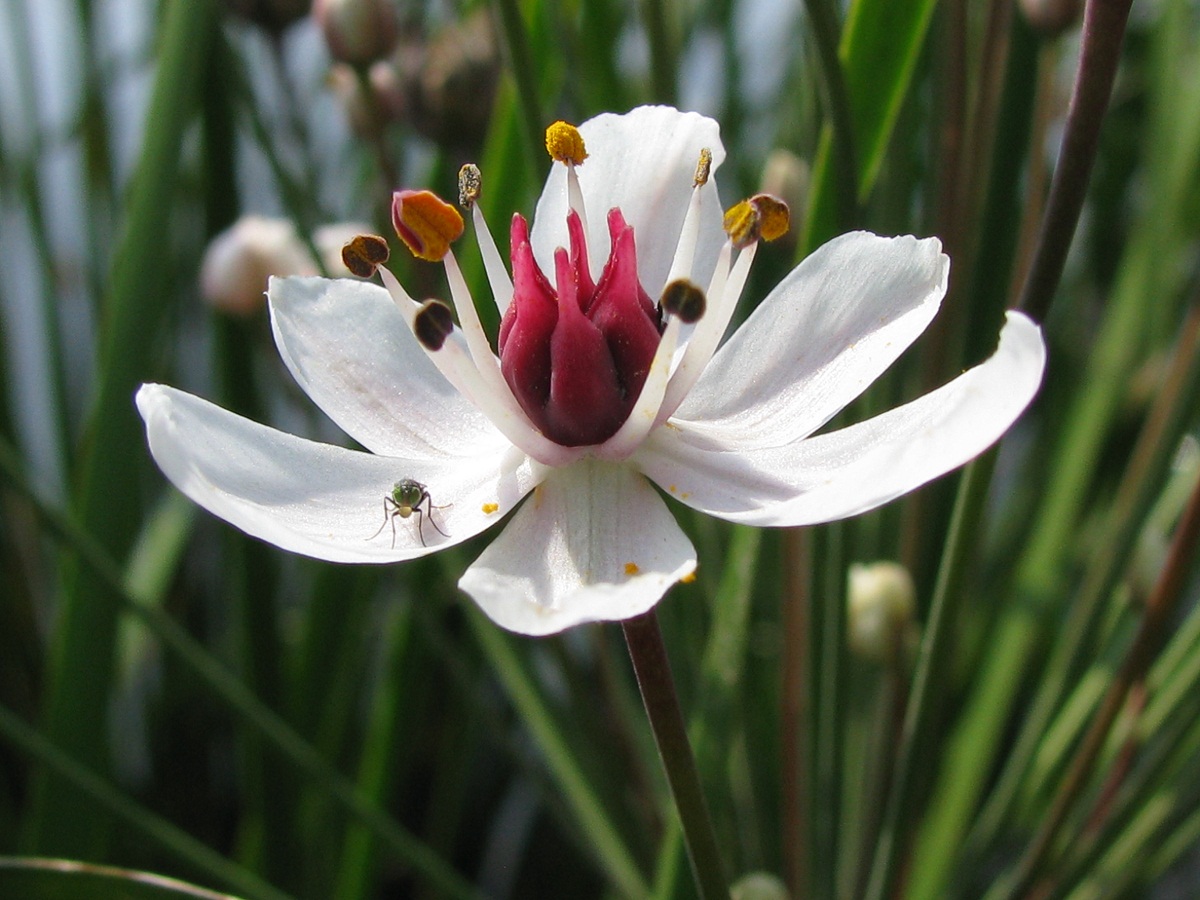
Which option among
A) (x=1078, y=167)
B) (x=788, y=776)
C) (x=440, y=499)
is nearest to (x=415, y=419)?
(x=440, y=499)

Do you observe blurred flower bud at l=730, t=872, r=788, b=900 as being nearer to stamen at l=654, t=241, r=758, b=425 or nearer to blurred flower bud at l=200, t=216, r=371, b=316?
stamen at l=654, t=241, r=758, b=425

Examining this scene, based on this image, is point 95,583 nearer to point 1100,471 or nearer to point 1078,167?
point 1078,167

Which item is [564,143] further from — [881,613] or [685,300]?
[881,613]

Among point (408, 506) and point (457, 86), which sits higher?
point (457, 86)

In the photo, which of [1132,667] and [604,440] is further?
[1132,667]

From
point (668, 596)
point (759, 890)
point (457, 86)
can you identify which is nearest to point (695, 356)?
point (759, 890)

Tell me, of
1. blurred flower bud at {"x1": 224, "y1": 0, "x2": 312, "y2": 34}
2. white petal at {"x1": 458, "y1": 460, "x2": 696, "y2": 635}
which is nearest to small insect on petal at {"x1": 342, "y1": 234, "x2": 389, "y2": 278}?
white petal at {"x1": 458, "y1": 460, "x2": 696, "y2": 635}
